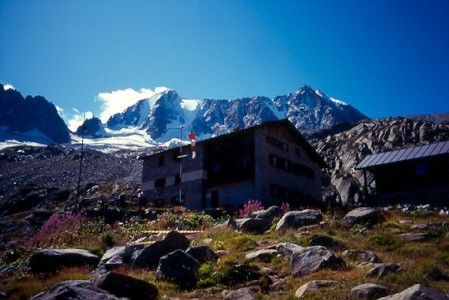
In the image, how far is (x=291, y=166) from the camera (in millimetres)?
46625

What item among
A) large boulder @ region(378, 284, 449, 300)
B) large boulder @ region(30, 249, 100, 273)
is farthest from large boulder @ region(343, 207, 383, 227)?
large boulder @ region(30, 249, 100, 273)

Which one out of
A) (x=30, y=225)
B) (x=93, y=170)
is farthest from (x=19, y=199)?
(x=93, y=170)

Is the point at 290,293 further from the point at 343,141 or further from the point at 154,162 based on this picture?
the point at 343,141

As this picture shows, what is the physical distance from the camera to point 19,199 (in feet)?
258

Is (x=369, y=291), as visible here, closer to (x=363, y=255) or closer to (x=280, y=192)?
(x=363, y=255)

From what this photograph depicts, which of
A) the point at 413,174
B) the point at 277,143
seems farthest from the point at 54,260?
the point at 413,174

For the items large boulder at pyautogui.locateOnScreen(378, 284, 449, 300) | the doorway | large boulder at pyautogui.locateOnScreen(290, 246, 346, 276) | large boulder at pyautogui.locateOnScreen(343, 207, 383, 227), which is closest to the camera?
large boulder at pyautogui.locateOnScreen(378, 284, 449, 300)

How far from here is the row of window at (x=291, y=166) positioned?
4394cm

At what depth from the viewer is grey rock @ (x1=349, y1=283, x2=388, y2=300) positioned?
8750 millimetres

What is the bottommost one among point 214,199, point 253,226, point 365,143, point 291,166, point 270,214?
point 253,226

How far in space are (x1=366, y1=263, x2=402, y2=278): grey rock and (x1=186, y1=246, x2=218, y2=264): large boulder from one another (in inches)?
201

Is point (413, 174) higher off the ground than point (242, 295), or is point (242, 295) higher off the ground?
point (413, 174)

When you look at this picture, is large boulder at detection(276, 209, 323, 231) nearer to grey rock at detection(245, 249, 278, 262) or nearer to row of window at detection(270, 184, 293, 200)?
grey rock at detection(245, 249, 278, 262)

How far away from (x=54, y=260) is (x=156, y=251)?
3.53m
